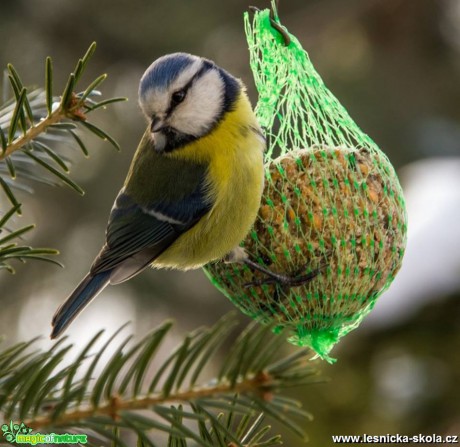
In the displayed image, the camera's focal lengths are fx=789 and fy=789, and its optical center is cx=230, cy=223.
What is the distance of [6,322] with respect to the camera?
3.17 metres

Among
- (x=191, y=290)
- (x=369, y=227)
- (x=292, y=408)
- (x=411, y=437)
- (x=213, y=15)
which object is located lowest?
(x=292, y=408)

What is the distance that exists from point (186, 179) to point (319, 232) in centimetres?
41

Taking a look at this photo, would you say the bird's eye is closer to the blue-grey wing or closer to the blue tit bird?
the blue tit bird

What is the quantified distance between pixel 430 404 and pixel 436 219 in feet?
2.61

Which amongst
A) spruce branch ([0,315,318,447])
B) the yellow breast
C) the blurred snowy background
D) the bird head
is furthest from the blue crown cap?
the blurred snowy background

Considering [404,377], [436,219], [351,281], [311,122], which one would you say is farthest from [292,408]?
[436,219]

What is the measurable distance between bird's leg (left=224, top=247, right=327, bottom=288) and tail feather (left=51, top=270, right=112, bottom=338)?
322 mm

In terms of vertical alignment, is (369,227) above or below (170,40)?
below

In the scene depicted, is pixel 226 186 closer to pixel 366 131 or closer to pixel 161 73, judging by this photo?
pixel 161 73

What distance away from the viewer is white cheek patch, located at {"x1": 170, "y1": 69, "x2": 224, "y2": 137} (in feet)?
6.76

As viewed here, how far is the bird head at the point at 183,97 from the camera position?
1.94 m

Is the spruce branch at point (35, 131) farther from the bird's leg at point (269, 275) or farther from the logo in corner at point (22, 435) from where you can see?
the bird's leg at point (269, 275)

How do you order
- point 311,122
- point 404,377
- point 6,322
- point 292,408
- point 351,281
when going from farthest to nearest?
point 6,322 → point 404,377 → point 311,122 → point 351,281 → point 292,408

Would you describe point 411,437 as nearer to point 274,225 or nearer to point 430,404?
point 430,404
